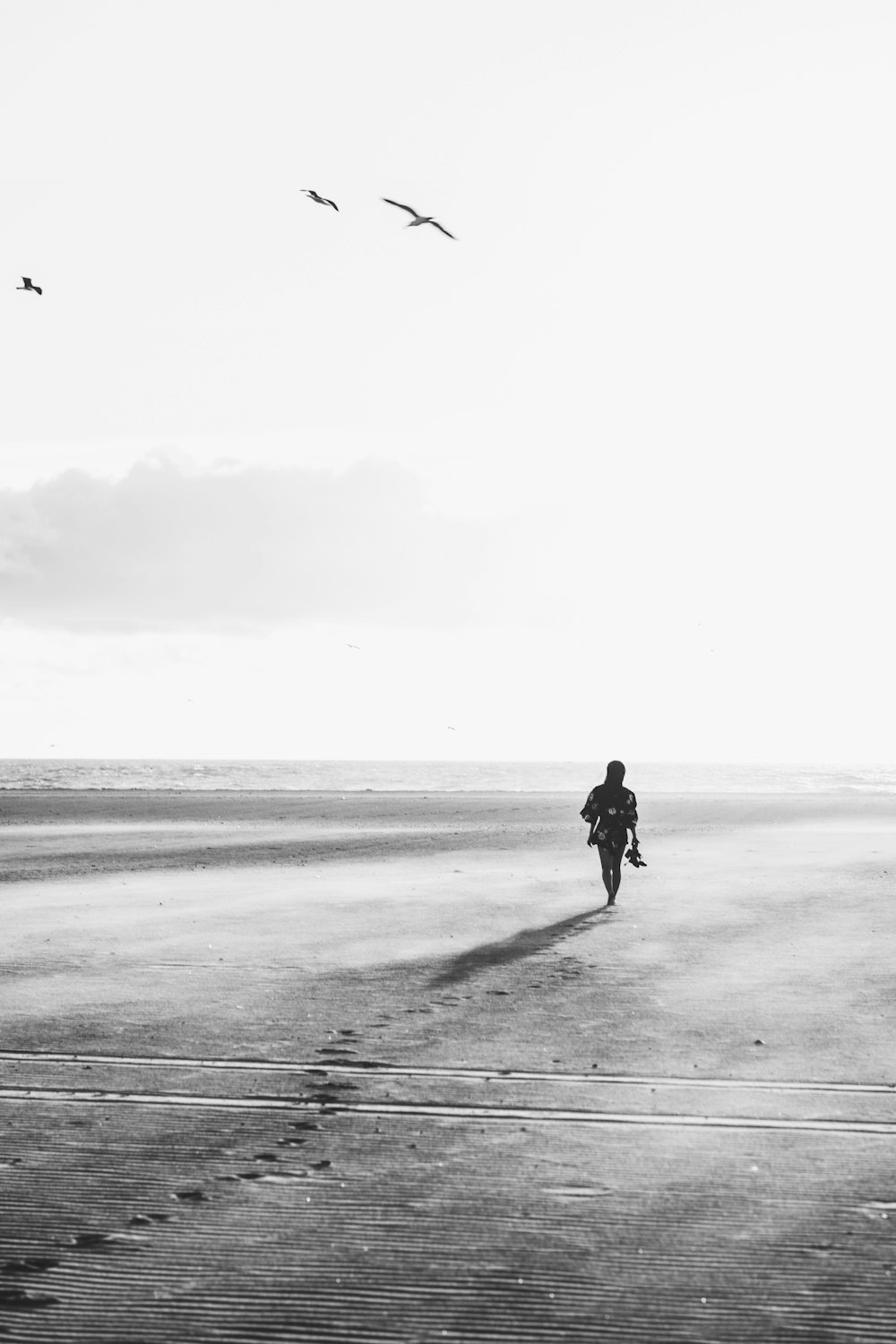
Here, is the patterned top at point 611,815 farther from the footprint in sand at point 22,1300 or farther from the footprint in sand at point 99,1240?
the footprint in sand at point 22,1300

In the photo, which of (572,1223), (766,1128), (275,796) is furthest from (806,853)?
(275,796)

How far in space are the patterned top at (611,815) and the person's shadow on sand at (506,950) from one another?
145 cm

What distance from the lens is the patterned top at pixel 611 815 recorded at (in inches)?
642

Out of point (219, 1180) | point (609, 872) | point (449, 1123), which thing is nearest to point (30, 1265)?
point (219, 1180)

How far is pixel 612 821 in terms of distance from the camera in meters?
16.4

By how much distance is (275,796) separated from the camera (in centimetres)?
5431

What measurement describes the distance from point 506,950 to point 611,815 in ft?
14.3

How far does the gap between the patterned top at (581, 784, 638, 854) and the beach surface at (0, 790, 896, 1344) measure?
0.93 meters

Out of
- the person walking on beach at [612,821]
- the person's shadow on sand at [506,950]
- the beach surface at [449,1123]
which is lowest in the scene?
the person's shadow on sand at [506,950]

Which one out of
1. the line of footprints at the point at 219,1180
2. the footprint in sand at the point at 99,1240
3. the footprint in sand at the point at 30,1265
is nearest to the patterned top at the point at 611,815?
the line of footprints at the point at 219,1180

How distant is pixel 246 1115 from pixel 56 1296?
224 centimetres

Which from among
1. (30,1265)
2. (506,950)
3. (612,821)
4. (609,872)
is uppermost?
(612,821)

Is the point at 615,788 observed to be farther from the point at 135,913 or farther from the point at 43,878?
the point at 43,878

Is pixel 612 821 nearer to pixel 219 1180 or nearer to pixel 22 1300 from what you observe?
pixel 219 1180
